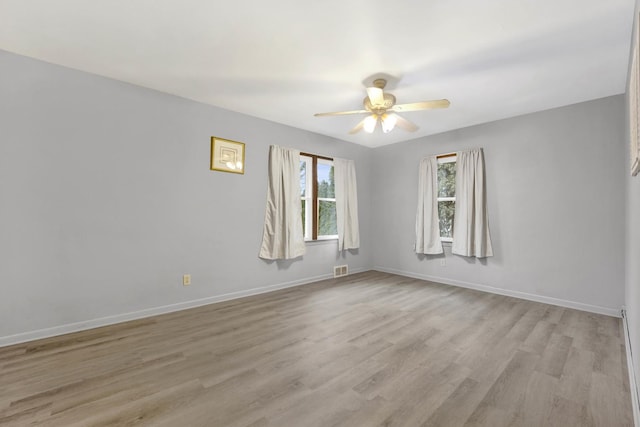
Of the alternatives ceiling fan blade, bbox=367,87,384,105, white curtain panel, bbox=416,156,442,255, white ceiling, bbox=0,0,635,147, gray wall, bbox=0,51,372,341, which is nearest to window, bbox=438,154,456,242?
white curtain panel, bbox=416,156,442,255

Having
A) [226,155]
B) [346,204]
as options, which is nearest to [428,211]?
[346,204]

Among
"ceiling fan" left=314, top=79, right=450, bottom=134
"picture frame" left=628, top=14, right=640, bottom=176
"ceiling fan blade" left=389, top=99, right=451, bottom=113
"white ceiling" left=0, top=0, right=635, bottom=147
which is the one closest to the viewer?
"picture frame" left=628, top=14, right=640, bottom=176

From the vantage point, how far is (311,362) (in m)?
2.18

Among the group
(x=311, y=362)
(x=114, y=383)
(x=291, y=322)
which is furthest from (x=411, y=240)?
(x=114, y=383)

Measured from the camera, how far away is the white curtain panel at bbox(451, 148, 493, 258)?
419 cm

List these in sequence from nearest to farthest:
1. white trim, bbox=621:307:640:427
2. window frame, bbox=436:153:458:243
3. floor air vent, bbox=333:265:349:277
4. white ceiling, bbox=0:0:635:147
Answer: white trim, bbox=621:307:640:427 → white ceiling, bbox=0:0:635:147 → window frame, bbox=436:153:458:243 → floor air vent, bbox=333:265:349:277

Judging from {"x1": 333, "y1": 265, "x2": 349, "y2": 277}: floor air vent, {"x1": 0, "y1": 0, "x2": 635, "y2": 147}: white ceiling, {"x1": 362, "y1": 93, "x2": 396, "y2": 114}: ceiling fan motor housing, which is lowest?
{"x1": 333, "y1": 265, "x2": 349, "y2": 277}: floor air vent

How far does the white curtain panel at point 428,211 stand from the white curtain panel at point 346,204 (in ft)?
3.78

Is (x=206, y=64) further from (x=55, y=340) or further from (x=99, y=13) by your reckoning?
(x=55, y=340)

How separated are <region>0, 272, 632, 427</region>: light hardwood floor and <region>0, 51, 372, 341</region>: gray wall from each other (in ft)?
1.43

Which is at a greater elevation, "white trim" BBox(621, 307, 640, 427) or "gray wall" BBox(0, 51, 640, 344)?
"gray wall" BBox(0, 51, 640, 344)

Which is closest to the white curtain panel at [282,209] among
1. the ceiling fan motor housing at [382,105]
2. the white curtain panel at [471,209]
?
the ceiling fan motor housing at [382,105]

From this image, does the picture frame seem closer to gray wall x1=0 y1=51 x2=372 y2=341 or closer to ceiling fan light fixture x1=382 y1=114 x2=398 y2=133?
ceiling fan light fixture x1=382 y1=114 x2=398 y2=133

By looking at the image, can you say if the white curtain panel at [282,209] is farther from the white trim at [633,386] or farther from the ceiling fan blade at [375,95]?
the white trim at [633,386]
